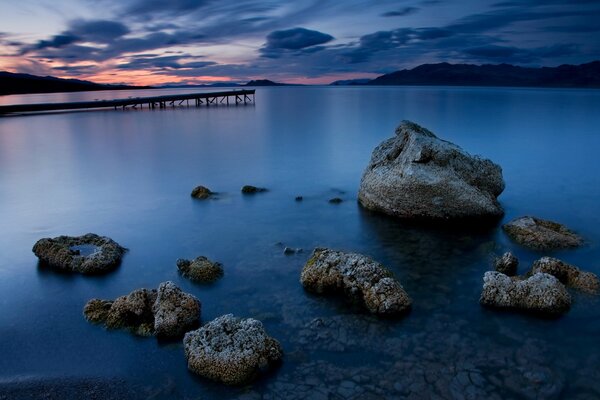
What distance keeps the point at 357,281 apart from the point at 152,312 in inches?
150

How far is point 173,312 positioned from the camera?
7.86m

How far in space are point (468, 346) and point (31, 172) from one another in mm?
23479

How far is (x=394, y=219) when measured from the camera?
45.6ft

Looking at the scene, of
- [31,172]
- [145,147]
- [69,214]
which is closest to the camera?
[69,214]

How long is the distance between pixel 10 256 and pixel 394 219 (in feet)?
34.0

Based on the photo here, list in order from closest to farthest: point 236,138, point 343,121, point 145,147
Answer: point 145,147 < point 236,138 < point 343,121

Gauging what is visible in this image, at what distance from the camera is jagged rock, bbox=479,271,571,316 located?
8312 millimetres

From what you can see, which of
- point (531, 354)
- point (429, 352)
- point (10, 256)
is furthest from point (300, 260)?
point (10, 256)

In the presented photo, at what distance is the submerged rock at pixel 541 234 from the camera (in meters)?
11.5

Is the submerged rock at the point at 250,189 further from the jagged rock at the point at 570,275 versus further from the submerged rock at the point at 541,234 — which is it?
the jagged rock at the point at 570,275

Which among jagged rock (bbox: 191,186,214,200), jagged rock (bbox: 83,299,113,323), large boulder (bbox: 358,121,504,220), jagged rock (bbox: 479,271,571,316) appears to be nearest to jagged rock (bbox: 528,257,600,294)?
jagged rock (bbox: 479,271,571,316)

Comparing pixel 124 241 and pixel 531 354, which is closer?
pixel 531 354

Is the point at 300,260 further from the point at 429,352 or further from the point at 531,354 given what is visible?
the point at 531,354

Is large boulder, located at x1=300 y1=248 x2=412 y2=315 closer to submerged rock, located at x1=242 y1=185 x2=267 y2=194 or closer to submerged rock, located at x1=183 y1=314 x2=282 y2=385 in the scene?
submerged rock, located at x1=183 y1=314 x2=282 y2=385
